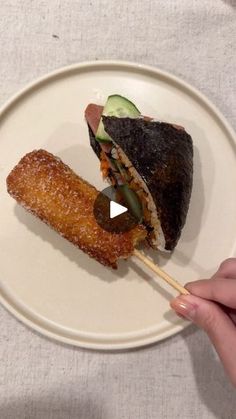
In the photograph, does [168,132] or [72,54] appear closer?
[168,132]

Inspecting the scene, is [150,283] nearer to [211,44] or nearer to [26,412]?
[26,412]

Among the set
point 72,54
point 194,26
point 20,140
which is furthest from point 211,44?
point 20,140

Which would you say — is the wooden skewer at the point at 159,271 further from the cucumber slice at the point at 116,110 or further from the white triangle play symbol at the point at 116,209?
the cucumber slice at the point at 116,110

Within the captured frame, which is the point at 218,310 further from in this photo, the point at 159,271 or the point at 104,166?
the point at 104,166
